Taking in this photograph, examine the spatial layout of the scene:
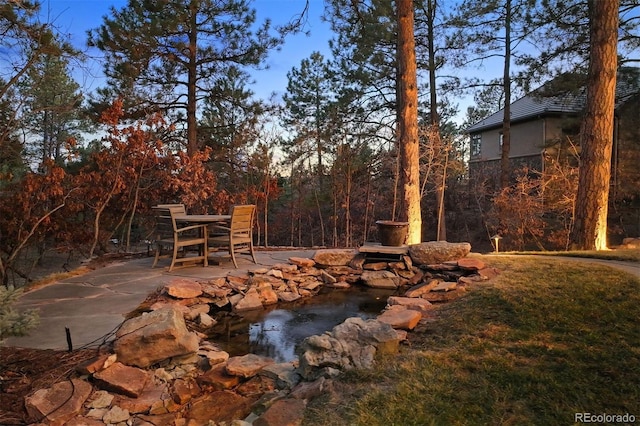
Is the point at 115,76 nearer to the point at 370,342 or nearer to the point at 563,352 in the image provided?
the point at 370,342

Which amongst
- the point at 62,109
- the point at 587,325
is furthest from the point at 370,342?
the point at 62,109

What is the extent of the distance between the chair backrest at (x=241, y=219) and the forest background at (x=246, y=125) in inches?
77.1

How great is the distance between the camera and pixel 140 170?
662cm

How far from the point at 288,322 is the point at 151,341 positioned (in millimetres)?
1775

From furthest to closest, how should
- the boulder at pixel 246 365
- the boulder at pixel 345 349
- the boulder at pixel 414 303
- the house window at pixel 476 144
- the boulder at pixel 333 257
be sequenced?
the house window at pixel 476 144
the boulder at pixel 333 257
the boulder at pixel 414 303
the boulder at pixel 246 365
the boulder at pixel 345 349

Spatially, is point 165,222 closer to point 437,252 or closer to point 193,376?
point 193,376

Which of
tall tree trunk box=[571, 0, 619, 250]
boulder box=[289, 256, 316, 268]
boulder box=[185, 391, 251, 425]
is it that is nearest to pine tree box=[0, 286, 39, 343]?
boulder box=[185, 391, 251, 425]

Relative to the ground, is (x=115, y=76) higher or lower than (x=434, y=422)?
higher

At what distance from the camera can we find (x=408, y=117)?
670 centimetres

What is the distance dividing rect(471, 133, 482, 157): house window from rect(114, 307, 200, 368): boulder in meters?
18.6

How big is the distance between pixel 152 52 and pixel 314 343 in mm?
7789

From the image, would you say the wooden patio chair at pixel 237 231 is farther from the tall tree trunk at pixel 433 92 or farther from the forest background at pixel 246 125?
the tall tree trunk at pixel 433 92

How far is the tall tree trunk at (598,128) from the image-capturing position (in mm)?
6250

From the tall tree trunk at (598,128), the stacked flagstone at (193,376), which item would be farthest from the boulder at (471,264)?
the tall tree trunk at (598,128)
